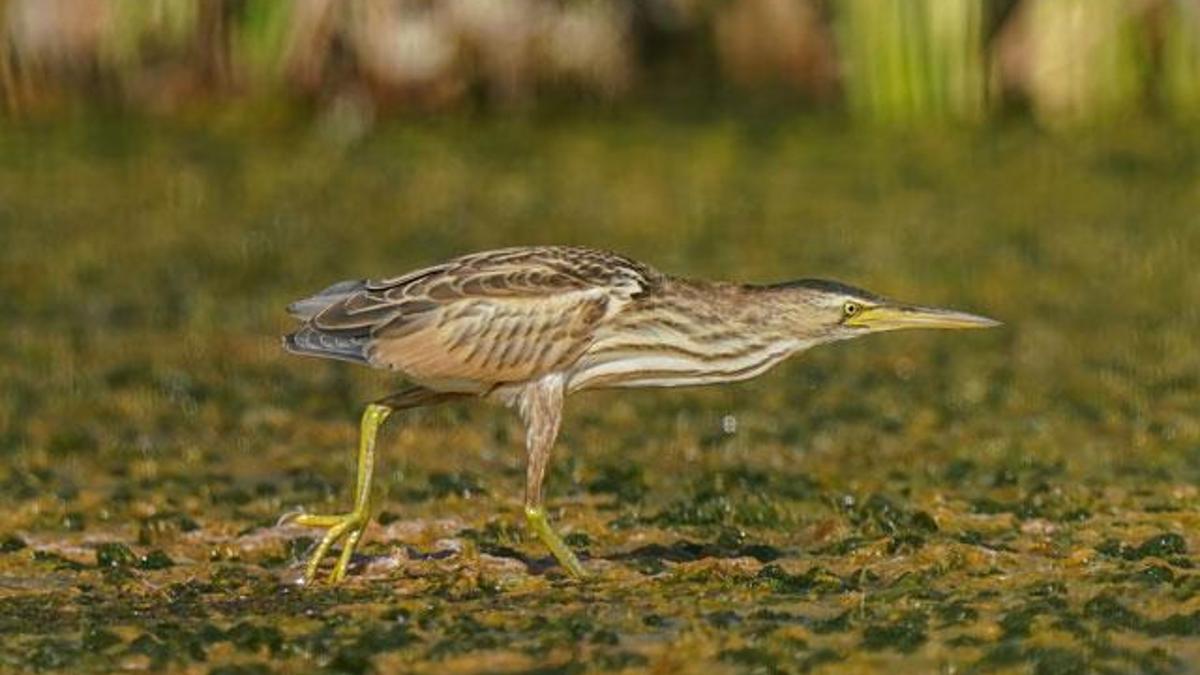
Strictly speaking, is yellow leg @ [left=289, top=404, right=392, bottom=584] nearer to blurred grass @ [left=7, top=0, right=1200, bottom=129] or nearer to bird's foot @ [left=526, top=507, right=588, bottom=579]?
bird's foot @ [left=526, top=507, right=588, bottom=579]

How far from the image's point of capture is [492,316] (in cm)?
528

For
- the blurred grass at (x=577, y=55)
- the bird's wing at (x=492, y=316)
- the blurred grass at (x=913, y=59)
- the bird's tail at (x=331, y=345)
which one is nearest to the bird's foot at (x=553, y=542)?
the bird's wing at (x=492, y=316)

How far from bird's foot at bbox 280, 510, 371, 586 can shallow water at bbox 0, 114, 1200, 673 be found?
45 mm

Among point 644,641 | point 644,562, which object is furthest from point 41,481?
point 644,641

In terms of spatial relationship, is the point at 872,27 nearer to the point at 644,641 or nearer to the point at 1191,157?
the point at 1191,157

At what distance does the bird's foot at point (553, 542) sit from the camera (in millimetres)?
5137

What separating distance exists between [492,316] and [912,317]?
2.58ft

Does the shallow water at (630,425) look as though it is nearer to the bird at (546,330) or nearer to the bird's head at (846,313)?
the bird at (546,330)

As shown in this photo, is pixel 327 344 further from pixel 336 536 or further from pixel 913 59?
pixel 913 59

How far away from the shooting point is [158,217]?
8.57 m

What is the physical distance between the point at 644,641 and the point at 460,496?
1351 millimetres

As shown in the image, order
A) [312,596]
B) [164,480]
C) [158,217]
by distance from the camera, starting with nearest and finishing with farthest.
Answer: [312,596] → [164,480] → [158,217]

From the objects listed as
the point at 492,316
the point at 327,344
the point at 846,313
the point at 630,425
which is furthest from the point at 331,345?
the point at 630,425

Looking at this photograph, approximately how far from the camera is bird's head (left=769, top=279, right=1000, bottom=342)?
5.39 m
